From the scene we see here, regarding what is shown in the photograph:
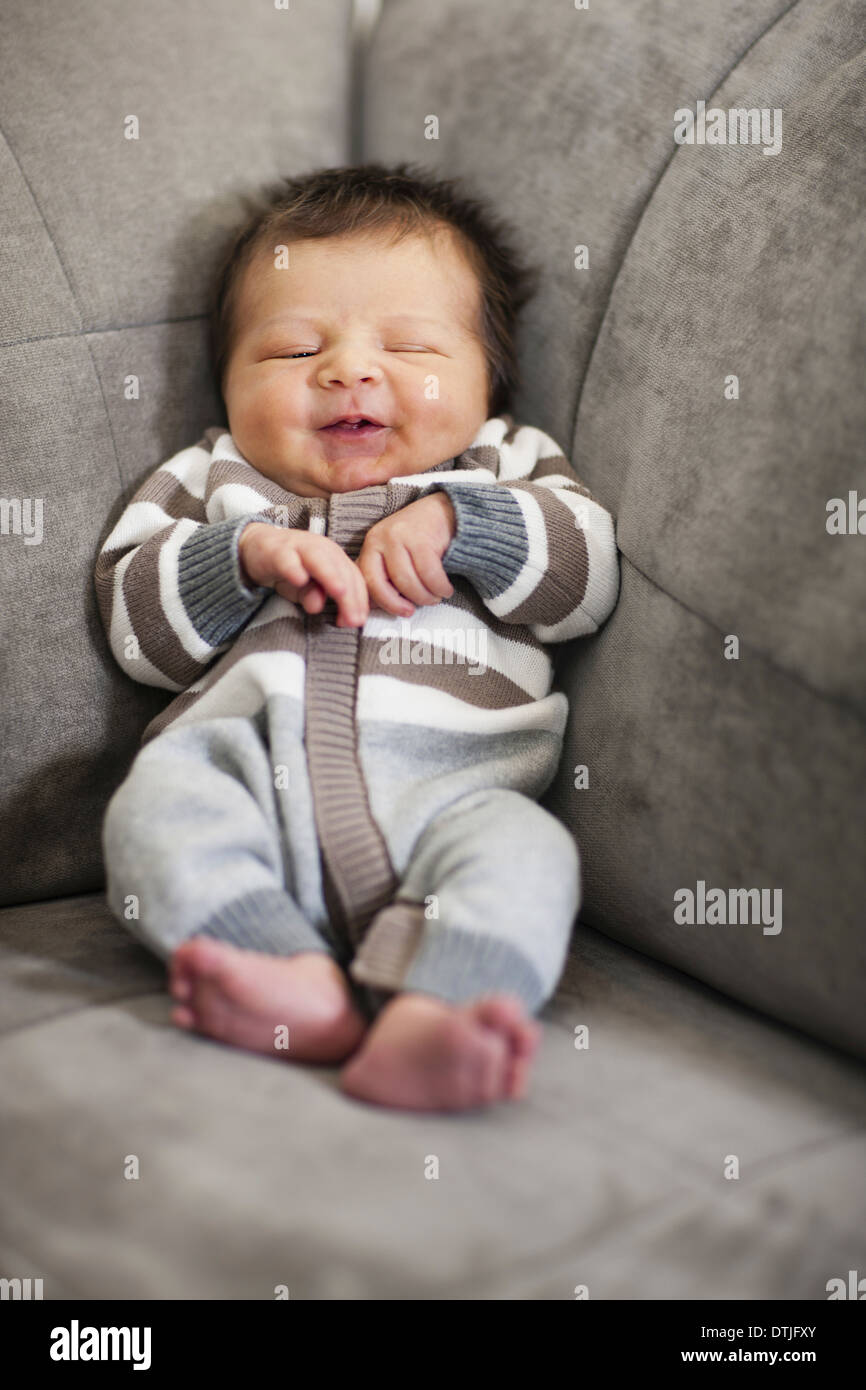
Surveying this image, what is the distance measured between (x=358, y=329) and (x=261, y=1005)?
648mm

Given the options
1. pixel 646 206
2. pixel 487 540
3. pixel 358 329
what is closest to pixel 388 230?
pixel 358 329

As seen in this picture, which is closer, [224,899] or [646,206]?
[224,899]

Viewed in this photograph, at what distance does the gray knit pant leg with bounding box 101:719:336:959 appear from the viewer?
826 mm

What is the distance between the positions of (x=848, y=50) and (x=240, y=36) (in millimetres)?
623

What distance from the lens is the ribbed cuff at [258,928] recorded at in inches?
32.5

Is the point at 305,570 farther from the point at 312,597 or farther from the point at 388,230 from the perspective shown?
the point at 388,230

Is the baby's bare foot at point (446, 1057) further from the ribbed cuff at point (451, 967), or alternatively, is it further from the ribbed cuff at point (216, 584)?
the ribbed cuff at point (216, 584)

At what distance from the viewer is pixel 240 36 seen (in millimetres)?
1229

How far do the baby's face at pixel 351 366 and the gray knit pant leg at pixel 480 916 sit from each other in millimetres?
392

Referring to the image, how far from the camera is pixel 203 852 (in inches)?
33.4

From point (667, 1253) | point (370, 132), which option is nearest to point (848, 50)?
point (370, 132)

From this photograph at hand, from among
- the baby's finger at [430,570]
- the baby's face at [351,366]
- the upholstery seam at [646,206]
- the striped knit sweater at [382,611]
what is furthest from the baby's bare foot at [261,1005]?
the upholstery seam at [646,206]

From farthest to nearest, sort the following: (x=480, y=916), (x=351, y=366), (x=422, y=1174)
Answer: (x=351, y=366) → (x=480, y=916) → (x=422, y=1174)

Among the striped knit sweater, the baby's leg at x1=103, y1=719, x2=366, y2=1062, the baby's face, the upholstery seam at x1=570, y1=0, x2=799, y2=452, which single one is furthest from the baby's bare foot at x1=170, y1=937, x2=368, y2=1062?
the upholstery seam at x1=570, y1=0, x2=799, y2=452
